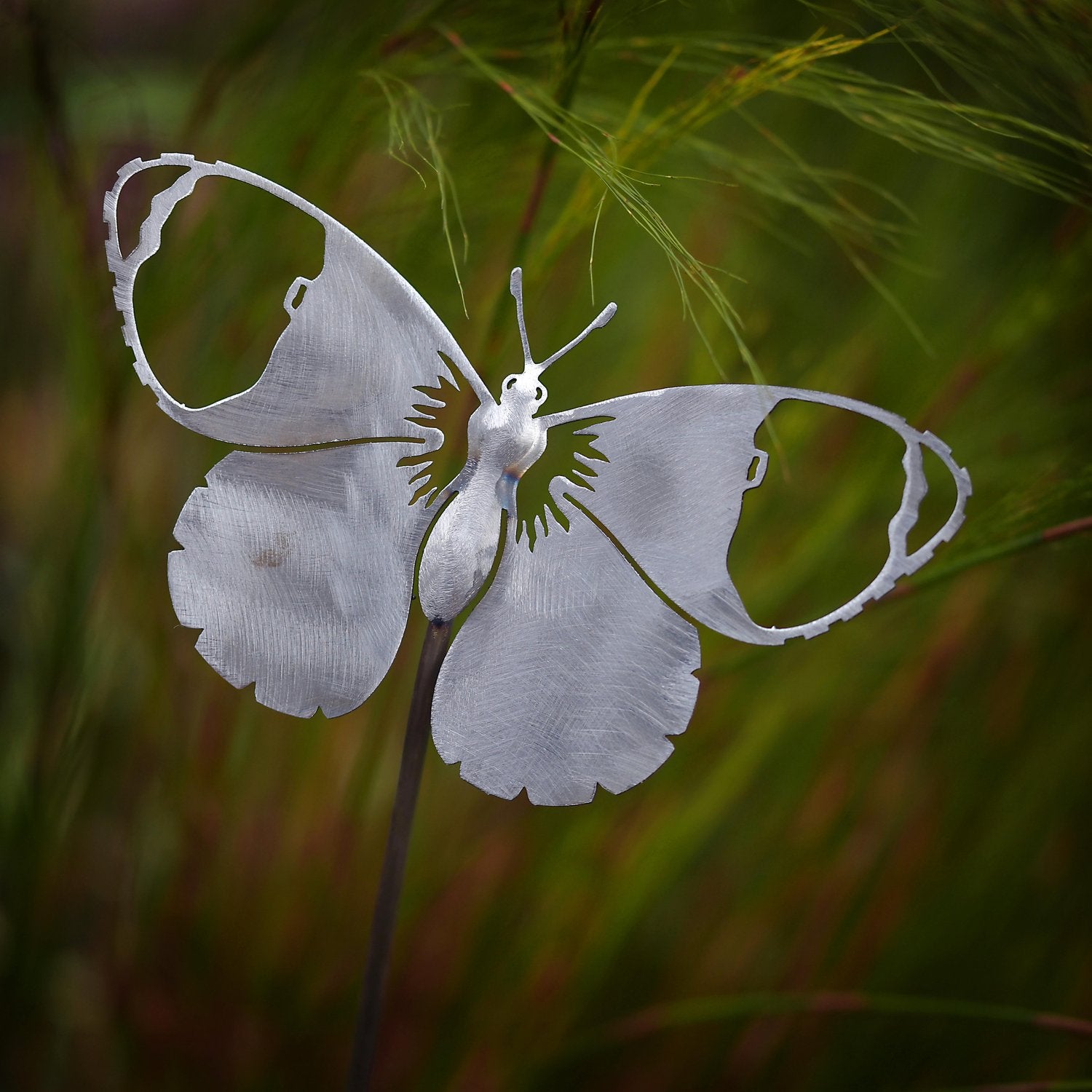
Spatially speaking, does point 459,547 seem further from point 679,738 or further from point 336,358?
point 679,738

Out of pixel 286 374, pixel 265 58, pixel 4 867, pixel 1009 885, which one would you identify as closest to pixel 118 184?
pixel 286 374

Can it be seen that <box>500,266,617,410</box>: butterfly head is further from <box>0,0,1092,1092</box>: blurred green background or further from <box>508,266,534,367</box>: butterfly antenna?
<box>0,0,1092,1092</box>: blurred green background

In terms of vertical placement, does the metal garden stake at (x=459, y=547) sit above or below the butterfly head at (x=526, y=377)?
below

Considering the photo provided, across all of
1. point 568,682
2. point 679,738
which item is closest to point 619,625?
point 568,682

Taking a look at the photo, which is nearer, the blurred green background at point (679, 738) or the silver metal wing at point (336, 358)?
the silver metal wing at point (336, 358)

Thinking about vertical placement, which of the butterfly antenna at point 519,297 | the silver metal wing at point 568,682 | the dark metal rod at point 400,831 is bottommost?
the dark metal rod at point 400,831

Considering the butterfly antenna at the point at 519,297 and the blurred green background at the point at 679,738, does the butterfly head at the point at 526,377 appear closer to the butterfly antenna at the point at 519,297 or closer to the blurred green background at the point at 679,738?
the butterfly antenna at the point at 519,297

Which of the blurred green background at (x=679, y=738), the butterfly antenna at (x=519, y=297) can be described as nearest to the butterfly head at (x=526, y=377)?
the butterfly antenna at (x=519, y=297)

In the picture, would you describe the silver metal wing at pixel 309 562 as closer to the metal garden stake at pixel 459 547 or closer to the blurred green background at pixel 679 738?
the metal garden stake at pixel 459 547

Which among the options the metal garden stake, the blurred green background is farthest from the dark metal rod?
the blurred green background
